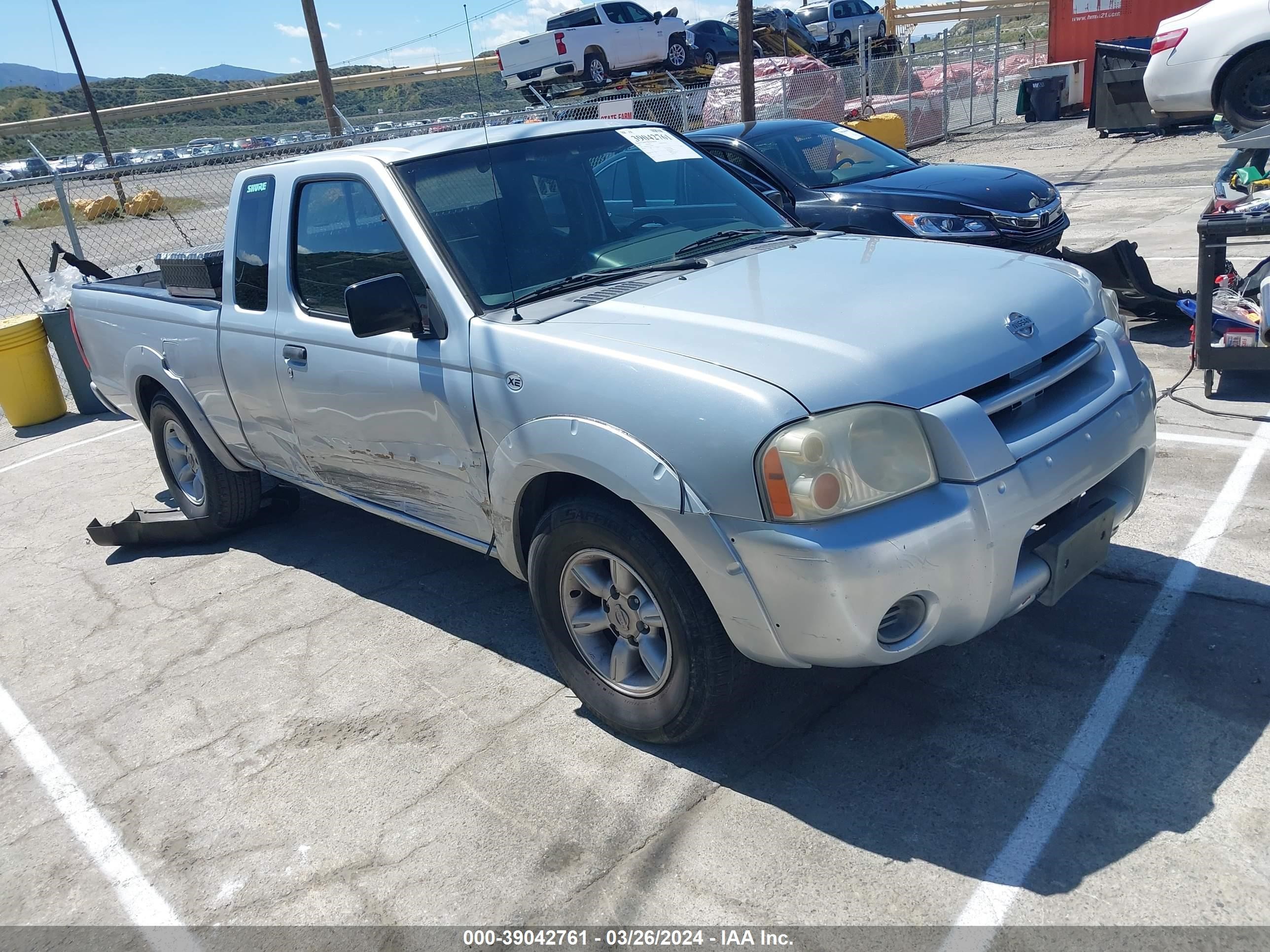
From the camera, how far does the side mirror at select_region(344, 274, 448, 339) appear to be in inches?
135

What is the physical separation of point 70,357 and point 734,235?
7682 millimetres

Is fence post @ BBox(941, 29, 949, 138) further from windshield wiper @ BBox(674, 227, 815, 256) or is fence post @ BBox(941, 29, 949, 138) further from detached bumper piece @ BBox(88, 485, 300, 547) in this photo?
detached bumper piece @ BBox(88, 485, 300, 547)

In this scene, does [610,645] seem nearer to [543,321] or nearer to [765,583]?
[765,583]

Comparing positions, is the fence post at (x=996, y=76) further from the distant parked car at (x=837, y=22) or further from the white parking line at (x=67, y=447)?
the white parking line at (x=67, y=447)

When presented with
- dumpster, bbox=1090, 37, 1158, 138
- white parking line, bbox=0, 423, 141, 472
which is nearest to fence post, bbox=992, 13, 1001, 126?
dumpster, bbox=1090, 37, 1158, 138

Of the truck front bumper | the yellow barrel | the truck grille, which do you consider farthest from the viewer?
the yellow barrel

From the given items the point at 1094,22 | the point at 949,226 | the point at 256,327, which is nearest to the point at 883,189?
the point at 949,226

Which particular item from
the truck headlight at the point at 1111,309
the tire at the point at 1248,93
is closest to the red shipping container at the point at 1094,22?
the tire at the point at 1248,93

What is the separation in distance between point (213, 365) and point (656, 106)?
49.7ft

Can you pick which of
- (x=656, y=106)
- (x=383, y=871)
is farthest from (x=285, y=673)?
(x=656, y=106)

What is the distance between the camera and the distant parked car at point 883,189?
297 inches

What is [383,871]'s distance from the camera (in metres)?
3.01

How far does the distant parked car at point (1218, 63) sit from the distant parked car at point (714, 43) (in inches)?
678

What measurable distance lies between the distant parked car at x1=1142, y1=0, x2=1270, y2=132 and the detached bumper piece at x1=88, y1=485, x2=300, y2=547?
12476mm
